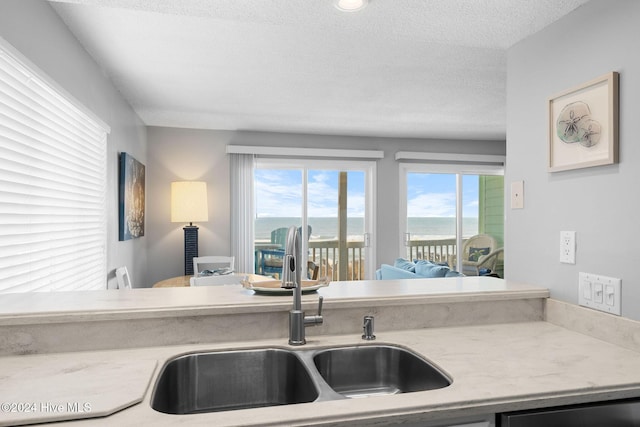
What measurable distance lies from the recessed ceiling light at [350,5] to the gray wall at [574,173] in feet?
2.60

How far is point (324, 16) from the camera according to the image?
5.56 ft

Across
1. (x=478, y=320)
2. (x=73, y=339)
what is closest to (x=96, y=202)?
(x=73, y=339)

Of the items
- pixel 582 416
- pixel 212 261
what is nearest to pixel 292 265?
pixel 582 416

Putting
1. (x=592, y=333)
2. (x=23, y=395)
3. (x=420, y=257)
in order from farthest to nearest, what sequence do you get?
(x=420, y=257), (x=592, y=333), (x=23, y=395)

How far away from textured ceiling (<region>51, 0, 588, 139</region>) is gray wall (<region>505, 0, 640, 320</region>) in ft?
0.44

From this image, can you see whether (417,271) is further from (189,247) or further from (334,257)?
(189,247)

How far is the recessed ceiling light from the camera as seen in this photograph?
1.56 meters

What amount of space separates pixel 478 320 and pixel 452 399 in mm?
733

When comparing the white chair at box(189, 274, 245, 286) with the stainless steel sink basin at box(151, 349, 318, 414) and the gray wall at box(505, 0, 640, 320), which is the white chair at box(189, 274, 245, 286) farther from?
the gray wall at box(505, 0, 640, 320)

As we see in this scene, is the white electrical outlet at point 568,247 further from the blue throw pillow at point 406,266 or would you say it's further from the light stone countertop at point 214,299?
the blue throw pillow at point 406,266

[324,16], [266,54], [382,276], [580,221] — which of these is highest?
[266,54]

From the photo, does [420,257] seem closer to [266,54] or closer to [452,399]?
[266,54]

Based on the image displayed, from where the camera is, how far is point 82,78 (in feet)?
8.51

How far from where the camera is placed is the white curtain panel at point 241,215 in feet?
17.3
